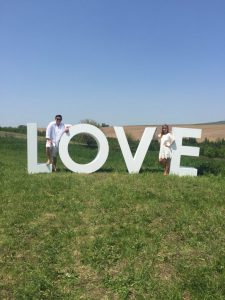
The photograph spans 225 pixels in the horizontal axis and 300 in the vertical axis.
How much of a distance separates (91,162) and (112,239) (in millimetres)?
5143

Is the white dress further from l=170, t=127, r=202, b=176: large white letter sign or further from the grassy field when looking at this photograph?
the grassy field

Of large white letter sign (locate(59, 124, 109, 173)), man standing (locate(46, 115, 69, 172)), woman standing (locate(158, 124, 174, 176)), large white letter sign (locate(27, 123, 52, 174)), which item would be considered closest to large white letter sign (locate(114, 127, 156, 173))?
woman standing (locate(158, 124, 174, 176))

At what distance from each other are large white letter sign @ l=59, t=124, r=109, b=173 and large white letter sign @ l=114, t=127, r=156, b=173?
1.60 feet

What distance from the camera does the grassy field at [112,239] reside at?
251 inches

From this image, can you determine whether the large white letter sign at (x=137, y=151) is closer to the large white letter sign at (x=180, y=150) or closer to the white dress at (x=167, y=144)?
the white dress at (x=167, y=144)

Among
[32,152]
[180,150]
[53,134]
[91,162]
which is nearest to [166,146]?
[180,150]

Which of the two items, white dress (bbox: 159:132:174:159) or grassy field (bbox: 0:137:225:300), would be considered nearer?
grassy field (bbox: 0:137:225:300)

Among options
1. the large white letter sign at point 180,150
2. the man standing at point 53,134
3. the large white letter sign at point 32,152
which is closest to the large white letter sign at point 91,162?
the man standing at point 53,134

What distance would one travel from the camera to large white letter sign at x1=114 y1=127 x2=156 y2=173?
41.5ft

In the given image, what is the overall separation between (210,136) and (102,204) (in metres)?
34.8

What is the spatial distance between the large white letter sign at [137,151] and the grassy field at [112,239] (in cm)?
187

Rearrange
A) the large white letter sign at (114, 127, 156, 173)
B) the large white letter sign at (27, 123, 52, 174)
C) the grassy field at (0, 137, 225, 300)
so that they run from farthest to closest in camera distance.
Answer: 1. the large white letter sign at (114, 127, 156, 173)
2. the large white letter sign at (27, 123, 52, 174)
3. the grassy field at (0, 137, 225, 300)

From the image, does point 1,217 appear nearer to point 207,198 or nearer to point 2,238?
point 2,238

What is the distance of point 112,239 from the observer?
7.62 m
